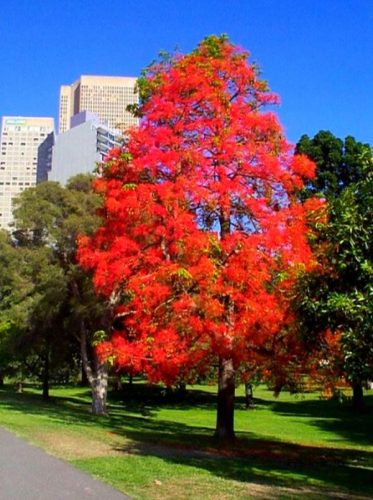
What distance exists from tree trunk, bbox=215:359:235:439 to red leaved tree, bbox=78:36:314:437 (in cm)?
3

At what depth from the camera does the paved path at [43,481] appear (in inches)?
290

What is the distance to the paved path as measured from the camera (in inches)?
290

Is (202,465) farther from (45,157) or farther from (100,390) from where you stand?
(45,157)

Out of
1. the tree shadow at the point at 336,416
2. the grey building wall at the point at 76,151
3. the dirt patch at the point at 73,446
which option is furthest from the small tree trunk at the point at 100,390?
the grey building wall at the point at 76,151

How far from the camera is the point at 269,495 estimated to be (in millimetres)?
7961

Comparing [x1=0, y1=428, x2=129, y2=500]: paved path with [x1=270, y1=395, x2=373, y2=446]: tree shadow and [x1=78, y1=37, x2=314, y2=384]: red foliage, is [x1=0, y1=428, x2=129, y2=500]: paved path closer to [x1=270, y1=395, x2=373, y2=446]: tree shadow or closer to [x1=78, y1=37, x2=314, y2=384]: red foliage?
[x1=78, y1=37, x2=314, y2=384]: red foliage

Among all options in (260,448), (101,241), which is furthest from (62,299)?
(260,448)

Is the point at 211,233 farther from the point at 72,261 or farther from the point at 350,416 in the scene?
the point at 350,416

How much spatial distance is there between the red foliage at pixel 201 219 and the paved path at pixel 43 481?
601 cm

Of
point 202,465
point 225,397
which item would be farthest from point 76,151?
point 202,465

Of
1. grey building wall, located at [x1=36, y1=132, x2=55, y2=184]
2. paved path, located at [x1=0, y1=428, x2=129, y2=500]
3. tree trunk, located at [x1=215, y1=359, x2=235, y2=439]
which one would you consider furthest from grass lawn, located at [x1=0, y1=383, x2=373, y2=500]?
grey building wall, located at [x1=36, y1=132, x2=55, y2=184]

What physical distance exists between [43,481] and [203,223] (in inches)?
413

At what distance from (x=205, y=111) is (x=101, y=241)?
558cm

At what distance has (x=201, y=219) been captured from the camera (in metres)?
17.5
